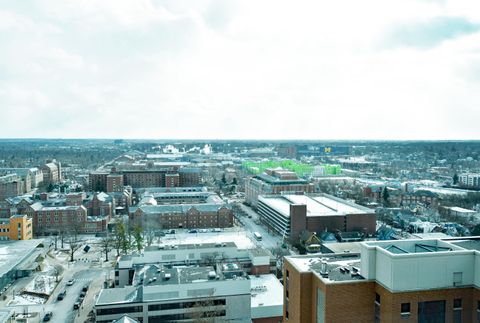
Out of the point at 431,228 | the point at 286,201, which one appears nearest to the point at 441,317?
the point at 431,228

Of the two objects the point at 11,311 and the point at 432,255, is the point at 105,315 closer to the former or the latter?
the point at 11,311

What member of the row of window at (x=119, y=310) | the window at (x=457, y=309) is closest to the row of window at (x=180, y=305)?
the row of window at (x=119, y=310)

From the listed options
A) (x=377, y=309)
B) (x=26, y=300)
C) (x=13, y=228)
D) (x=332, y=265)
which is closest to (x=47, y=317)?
(x=26, y=300)

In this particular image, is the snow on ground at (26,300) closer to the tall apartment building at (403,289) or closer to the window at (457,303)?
the tall apartment building at (403,289)

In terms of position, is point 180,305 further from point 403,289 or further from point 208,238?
point 208,238

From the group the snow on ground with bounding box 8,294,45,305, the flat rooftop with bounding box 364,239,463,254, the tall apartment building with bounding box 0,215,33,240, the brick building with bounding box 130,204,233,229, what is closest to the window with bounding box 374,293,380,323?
the flat rooftop with bounding box 364,239,463,254

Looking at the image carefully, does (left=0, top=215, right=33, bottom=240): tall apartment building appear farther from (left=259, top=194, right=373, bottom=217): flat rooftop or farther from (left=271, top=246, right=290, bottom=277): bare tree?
→ (left=259, top=194, right=373, bottom=217): flat rooftop
